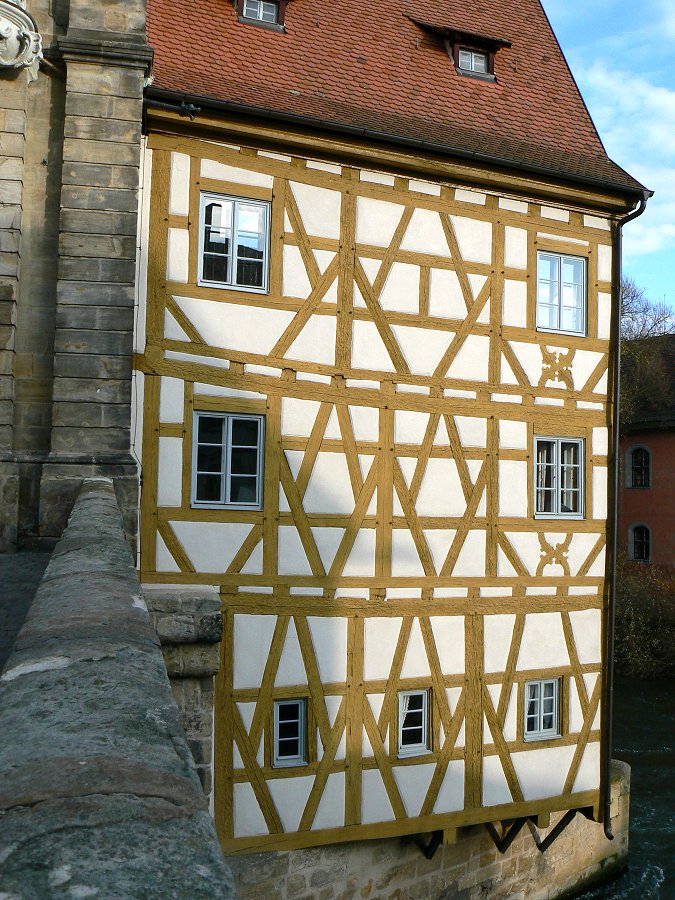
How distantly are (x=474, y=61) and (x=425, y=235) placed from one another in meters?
3.33

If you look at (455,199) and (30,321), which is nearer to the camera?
(30,321)

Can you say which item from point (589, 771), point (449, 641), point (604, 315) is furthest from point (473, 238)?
point (589, 771)

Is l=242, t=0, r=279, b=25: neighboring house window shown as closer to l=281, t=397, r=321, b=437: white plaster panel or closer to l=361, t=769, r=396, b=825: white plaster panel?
l=281, t=397, r=321, b=437: white plaster panel

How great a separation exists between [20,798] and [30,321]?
7.13 m

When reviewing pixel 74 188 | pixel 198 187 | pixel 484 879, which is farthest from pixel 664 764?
pixel 74 188

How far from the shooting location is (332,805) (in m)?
9.26

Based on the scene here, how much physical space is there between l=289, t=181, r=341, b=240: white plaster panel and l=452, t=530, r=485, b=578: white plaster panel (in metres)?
3.55

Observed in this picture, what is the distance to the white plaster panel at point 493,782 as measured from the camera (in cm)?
1016

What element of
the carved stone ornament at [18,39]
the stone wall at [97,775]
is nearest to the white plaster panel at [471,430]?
the carved stone ornament at [18,39]

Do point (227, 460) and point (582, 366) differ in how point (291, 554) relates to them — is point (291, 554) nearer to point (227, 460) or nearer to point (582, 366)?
→ point (227, 460)

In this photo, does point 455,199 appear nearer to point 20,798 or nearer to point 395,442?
point 395,442

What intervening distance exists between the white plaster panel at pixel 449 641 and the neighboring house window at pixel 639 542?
71.9ft

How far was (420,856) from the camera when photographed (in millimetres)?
10172

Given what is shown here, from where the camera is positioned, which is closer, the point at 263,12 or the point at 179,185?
the point at 179,185
